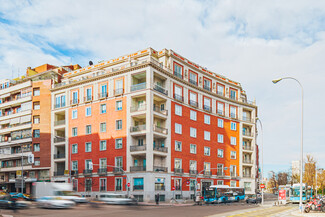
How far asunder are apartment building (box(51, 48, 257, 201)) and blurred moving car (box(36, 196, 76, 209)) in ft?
69.1

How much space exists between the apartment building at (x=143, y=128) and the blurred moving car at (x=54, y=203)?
21056mm

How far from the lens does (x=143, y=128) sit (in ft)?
184

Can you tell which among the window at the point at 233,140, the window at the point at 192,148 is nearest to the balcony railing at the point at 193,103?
the window at the point at 192,148

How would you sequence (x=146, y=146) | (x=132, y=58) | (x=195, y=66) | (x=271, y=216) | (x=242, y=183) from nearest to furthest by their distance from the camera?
(x=271, y=216) < (x=146, y=146) < (x=132, y=58) < (x=195, y=66) < (x=242, y=183)

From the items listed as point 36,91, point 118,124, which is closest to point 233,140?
point 118,124

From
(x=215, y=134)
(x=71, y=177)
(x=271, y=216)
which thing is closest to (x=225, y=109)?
(x=215, y=134)

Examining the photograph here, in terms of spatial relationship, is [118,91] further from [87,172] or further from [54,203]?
[54,203]

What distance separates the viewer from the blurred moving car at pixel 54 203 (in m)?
28.3

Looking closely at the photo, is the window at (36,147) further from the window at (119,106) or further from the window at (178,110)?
the window at (178,110)

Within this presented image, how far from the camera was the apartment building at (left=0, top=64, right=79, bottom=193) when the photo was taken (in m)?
69.2

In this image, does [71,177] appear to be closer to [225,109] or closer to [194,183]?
[194,183]

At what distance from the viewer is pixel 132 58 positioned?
203 ft

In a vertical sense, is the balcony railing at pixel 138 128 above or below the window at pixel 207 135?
above

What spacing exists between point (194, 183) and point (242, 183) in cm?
1623
